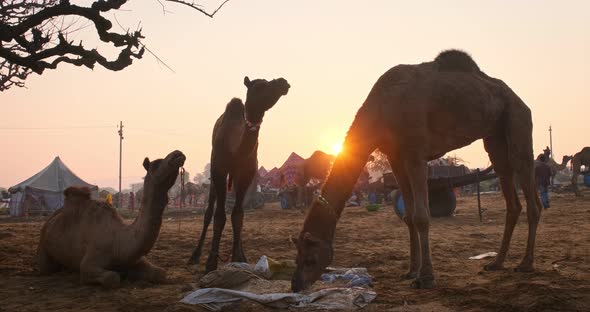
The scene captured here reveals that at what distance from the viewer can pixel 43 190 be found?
96.8 ft

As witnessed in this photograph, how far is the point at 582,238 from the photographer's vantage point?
952 cm

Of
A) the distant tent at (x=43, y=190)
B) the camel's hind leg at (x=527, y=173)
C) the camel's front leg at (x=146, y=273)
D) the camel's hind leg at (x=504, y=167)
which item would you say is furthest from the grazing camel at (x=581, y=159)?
the camel's front leg at (x=146, y=273)

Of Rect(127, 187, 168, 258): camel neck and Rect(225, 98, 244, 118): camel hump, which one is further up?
Rect(225, 98, 244, 118): camel hump

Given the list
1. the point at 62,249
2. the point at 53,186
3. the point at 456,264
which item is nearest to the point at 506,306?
the point at 456,264

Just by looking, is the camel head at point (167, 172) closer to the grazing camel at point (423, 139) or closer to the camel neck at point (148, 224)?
the camel neck at point (148, 224)

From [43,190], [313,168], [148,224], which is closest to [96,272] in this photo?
[148,224]

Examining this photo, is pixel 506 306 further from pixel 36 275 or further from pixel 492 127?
pixel 36 275

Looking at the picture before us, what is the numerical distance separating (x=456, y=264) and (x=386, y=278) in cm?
142

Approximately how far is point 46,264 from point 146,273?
160 cm

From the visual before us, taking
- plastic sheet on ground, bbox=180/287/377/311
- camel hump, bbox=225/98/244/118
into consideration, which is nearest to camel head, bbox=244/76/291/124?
camel hump, bbox=225/98/244/118

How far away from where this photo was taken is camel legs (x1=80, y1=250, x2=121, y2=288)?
18.1 ft

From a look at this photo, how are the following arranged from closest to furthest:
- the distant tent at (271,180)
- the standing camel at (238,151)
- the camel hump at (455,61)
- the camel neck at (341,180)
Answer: the camel neck at (341,180) → the camel hump at (455,61) → the standing camel at (238,151) → the distant tent at (271,180)

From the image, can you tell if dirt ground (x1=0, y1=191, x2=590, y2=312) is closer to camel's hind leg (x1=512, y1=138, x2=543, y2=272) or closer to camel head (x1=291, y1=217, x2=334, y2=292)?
camel head (x1=291, y1=217, x2=334, y2=292)

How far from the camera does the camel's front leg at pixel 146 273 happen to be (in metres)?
5.88
